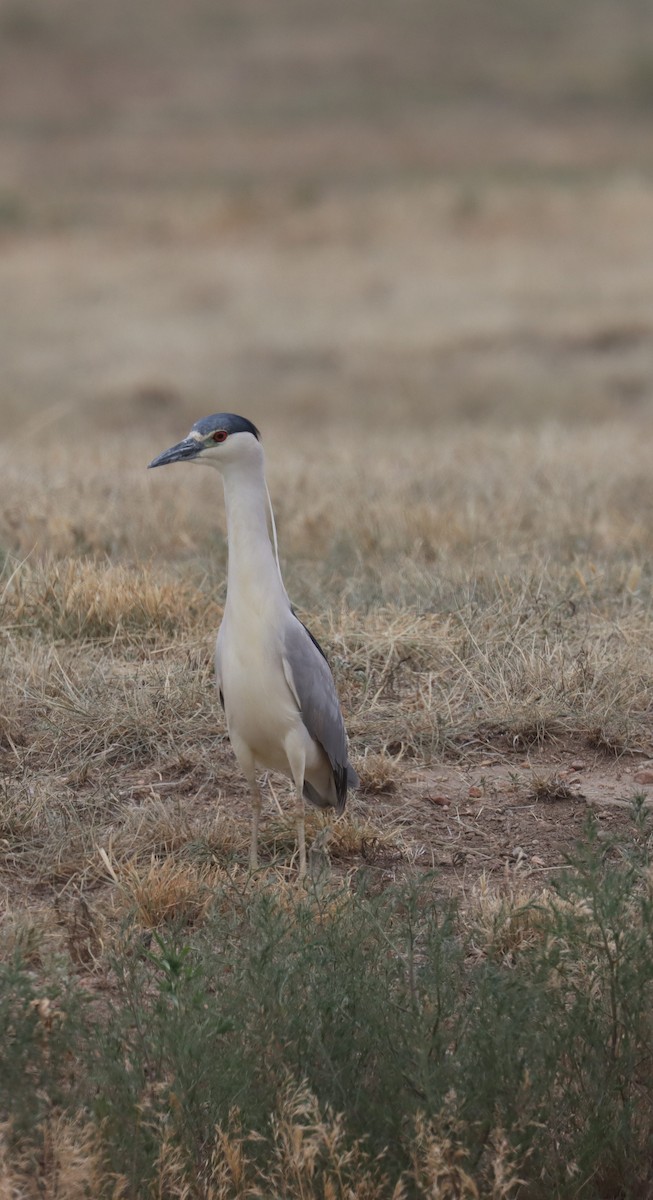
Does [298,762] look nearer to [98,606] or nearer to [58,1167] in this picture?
[58,1167]

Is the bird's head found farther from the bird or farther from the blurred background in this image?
the blurred background

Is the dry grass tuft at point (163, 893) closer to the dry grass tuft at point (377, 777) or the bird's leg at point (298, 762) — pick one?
the bird's leg at point (298, 762)

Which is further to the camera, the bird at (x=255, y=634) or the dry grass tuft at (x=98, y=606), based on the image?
the dry grass tuft at (x=98, y=606)

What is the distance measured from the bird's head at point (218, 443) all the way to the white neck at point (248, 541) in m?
0.04

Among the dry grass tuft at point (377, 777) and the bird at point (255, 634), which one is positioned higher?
the bird at point (255, 634)

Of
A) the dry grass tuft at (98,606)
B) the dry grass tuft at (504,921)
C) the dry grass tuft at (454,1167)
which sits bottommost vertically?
the dry grass tuft at (454,1167)

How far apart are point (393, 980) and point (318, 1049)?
0.27 m

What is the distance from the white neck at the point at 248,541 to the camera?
3.66m

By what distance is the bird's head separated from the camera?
3594 mm

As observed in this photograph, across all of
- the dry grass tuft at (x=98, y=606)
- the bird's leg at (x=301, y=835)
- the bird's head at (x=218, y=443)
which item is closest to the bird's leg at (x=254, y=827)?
the bird's leg at (x=301, y=835)

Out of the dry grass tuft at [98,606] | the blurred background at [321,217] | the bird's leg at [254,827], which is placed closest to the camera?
the bird's leg at [254,827]

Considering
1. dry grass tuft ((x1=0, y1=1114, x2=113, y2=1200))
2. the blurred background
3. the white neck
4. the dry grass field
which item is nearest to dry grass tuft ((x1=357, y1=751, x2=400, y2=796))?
the dry grass field

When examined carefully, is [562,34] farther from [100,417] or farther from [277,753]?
[277,753]

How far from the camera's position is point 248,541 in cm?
367
